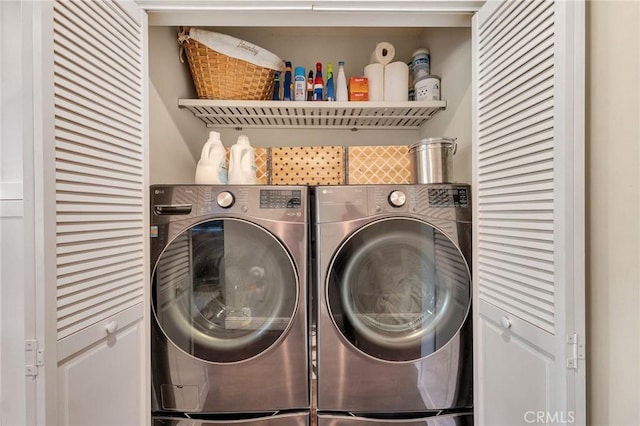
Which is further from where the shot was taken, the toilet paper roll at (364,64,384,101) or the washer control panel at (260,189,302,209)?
the toilet paper roll at (364,64,384,101)

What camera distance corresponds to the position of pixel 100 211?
0.95 metres

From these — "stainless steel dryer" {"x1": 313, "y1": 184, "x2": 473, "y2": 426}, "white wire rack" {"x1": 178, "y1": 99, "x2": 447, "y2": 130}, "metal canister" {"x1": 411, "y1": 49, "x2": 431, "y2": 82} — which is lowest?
"stainless steel dryer" {"x1": 313, "y1": 184, "x2": 473, "y2": 426}

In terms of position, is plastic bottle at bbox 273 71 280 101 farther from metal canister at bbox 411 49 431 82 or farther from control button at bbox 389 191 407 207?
control button at bbox 389 191 407 207

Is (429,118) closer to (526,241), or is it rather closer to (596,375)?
(526,241)

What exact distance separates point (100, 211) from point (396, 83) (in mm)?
1435

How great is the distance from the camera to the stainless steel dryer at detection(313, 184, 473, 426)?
121cm

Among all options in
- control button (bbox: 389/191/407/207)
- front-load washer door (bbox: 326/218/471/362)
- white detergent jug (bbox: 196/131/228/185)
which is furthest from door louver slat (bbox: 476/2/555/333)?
white detergent jug (bbox: 196/131/228/185)

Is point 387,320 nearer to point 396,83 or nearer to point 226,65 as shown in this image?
point 396,83

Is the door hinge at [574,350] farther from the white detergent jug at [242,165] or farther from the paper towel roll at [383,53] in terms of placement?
the paper towel roll at [383,53]

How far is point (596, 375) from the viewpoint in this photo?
2.65 feet

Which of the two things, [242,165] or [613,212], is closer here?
[613,212]

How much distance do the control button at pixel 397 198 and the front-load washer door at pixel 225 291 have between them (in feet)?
1.50

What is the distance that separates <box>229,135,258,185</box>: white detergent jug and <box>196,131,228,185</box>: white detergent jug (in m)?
0.05

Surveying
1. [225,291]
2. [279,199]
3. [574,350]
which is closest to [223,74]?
[279,199]
